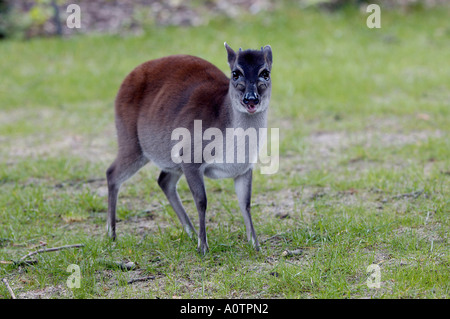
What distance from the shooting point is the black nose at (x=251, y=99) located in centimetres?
405

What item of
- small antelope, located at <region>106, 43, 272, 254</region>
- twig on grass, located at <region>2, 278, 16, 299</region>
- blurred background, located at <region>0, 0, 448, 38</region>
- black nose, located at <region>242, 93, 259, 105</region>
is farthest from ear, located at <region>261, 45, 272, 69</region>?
blurred background, located at <region>0, 0, 448, 38</region>

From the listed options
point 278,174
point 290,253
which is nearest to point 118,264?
point 290,253

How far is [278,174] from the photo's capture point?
6.27 meters

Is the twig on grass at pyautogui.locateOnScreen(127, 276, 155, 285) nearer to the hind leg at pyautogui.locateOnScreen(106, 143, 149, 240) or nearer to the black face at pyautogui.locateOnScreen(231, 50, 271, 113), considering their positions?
the hind leg at pyautogui.locateOnScreen(106, 143, 149, 240)

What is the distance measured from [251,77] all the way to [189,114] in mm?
698

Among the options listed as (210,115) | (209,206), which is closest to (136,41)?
(209,206)

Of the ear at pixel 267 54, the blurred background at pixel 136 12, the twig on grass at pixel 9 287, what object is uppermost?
the blurred background at pixel 136 12

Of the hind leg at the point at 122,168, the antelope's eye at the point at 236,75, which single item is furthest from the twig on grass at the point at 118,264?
the antelope's eye at the point at 236,75

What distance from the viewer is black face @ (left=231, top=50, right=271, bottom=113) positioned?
4078 millimetres

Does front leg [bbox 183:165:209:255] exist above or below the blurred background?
below

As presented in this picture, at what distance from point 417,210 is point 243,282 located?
176cm

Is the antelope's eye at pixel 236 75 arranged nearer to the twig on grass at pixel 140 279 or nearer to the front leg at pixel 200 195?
the front leg at pixel 200 195

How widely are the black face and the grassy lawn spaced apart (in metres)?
1.06

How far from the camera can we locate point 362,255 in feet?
13.9
